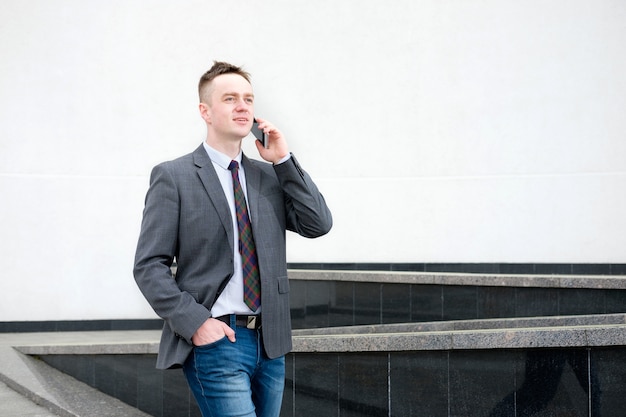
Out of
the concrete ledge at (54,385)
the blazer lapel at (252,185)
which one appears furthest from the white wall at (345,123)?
the blazer lapel at (252,185)

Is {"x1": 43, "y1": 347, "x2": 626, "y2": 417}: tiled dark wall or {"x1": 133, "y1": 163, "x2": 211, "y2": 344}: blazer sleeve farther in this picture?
{"x1": 43, "y1": 347, "x2": 626, "y2": 417}: tiled dark wall

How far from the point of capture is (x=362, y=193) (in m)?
8.40

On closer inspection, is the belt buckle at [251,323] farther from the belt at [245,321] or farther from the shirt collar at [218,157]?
the shirt collar at [218,157]

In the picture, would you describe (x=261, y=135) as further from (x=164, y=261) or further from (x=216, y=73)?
(x=164, y=261)

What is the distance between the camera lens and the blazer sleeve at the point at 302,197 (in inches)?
109

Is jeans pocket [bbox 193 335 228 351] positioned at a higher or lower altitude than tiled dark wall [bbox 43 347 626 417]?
higher

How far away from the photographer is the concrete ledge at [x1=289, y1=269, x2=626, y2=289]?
5.58 meters

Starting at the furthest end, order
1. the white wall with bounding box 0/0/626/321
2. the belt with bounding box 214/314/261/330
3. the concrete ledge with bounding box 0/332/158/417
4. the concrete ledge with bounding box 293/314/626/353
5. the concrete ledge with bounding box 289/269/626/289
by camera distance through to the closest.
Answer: the white wall with bounding box 0/0/626/321 < the concrete ledge with bounding box 289/269/626/289 < the concrete ledge with bounding box 0/332/158/417 < the concrete ledge with bounding box 293/314/626/353 < the belt with bounding box 214/314/261/330

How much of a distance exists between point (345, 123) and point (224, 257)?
5.94 meters


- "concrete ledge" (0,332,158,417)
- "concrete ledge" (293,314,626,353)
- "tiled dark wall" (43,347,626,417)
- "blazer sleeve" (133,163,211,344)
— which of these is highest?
"blazer sleeve" (133,163,211,344)

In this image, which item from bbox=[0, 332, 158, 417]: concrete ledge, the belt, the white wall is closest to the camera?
the belt

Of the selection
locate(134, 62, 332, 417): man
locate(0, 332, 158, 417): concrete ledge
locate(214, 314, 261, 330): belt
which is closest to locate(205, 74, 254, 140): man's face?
locate(134, 62, 332, 417): man

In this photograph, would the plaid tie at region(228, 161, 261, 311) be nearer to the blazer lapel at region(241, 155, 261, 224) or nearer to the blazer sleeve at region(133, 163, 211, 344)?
the blazer lapel at region(241, 155, 261, 224)

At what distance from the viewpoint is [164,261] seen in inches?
102
